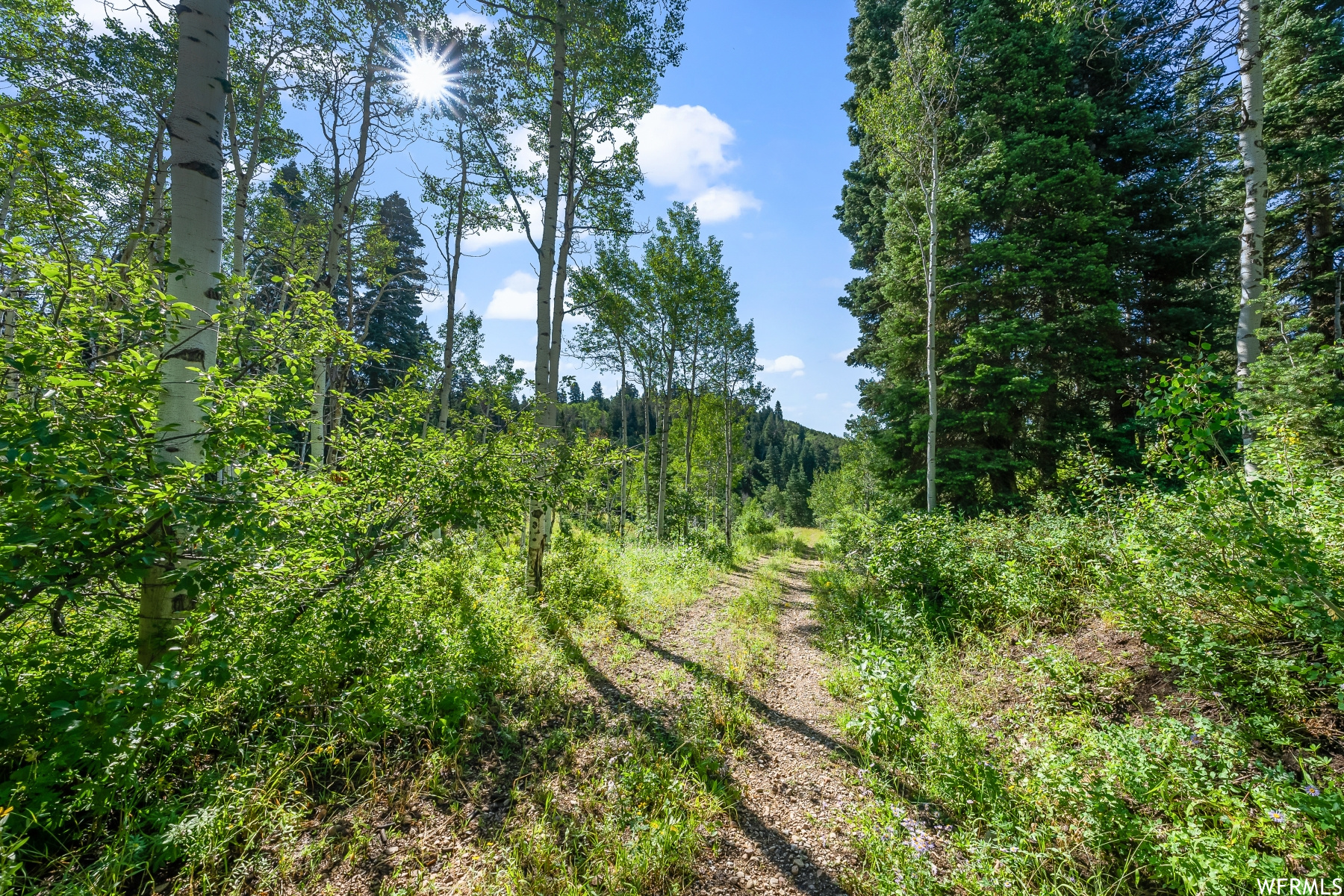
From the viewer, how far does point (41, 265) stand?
7.11 feet

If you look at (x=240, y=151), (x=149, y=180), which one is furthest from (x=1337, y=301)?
(x=149, y=180)

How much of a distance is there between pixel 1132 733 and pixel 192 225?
301 inches

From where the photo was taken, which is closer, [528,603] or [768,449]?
[528,603]

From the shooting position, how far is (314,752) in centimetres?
312

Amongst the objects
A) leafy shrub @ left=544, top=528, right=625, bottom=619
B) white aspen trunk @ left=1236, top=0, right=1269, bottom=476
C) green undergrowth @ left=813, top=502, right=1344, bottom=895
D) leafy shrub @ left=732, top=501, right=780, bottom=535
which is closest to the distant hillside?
leafy shrub @ left=732, top=501, right=780, bottom=535

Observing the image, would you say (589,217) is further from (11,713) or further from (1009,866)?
(1009,866)

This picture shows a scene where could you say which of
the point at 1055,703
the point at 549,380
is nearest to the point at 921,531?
the point at 1055,703

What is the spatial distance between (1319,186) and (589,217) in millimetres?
19332

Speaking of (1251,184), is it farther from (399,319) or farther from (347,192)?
(399,319)

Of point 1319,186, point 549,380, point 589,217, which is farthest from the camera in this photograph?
point 1319,186

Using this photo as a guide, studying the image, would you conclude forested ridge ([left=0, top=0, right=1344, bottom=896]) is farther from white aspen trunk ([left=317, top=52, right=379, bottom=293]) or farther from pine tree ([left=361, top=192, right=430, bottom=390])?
pine tree ([left=361, top=192, right=430, bottom=390])

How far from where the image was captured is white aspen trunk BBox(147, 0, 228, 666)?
109 inches

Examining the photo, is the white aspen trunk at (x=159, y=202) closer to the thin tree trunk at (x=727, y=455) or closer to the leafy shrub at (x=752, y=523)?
the thin tree trunk at (x=727, y=455)

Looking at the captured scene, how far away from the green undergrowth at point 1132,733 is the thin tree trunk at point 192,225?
4986 millimetres
